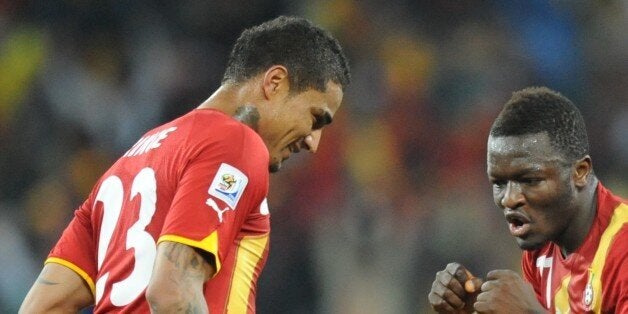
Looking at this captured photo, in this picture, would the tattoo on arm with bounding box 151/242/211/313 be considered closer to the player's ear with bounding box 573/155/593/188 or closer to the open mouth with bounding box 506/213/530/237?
the open mouth with bounding box 506/213/530/237

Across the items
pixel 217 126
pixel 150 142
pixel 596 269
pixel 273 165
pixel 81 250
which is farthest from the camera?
pixel 273 165

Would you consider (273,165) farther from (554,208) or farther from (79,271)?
(554,208)

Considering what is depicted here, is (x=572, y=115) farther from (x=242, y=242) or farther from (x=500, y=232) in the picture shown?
(x=500, y=232)

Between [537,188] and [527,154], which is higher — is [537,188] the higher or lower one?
the lower one

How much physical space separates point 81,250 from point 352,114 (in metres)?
3.35

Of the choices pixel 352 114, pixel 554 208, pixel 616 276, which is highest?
pixel 352 114

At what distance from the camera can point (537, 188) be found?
2.93 metres

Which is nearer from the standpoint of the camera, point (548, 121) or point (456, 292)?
point (456, 292)

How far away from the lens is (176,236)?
2330mm

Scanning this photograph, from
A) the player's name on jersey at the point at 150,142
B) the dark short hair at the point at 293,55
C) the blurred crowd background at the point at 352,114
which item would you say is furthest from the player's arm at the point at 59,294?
the blurred crowd background at the point at 352,114

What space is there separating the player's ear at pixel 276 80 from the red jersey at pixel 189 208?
0.31m

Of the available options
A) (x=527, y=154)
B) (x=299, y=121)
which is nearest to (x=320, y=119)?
(x=299, y=121)

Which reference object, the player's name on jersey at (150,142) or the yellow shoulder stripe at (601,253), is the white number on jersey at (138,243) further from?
the yellow shoulder stripe at (601,253)

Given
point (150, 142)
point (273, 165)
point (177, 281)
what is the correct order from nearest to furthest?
point (177, 281) < point (150, 142) < point (273, 165)
